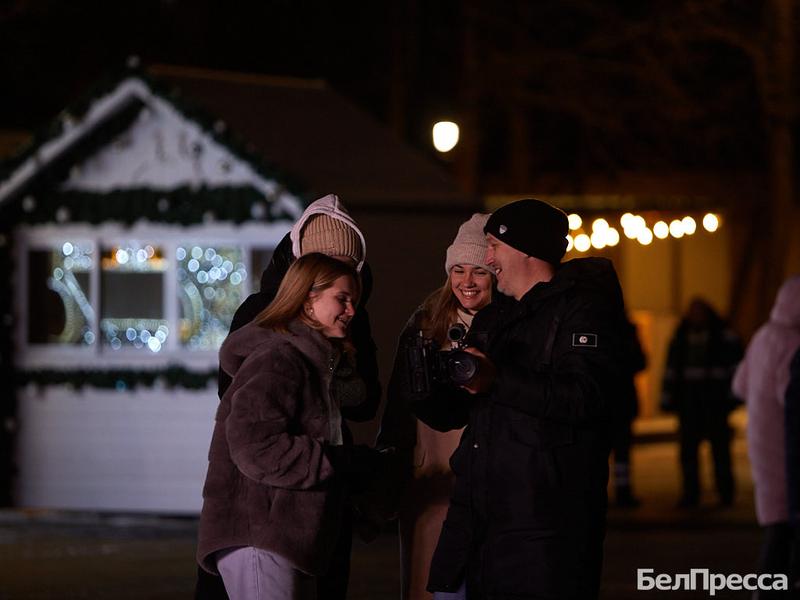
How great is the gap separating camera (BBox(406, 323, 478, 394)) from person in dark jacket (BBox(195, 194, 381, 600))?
703 millimetres

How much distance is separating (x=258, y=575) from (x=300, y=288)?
950 millimetres

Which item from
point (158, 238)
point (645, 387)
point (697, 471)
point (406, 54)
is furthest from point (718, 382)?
point (406, 54)

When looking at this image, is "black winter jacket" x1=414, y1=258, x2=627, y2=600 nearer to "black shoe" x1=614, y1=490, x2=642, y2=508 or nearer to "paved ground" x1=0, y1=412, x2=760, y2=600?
"paved ground" x1=0, y1=412, x2=760, y2=600

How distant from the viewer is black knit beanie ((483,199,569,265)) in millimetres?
5633

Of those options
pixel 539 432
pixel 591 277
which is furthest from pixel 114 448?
pixel 539 432

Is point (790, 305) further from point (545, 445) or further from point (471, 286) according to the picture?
Result: point (545, 445)

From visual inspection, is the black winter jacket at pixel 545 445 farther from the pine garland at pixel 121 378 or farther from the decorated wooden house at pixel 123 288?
the pine garland at pixel 121 378

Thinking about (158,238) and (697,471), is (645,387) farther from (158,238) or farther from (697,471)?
(158,238)

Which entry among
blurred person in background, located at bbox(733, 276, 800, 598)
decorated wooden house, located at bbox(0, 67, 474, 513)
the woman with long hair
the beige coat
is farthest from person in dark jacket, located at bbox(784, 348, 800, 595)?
decorated wooden house, located at bbox(0, 67, 474, 513)

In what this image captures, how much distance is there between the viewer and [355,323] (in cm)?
656

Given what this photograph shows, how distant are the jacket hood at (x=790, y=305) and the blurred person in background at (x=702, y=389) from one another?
665 centimetres

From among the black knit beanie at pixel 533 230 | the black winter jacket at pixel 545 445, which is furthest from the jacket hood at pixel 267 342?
the black knit beanie at pixel 533 230

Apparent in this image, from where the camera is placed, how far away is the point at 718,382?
54.0ft

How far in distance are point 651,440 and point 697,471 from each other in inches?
292
